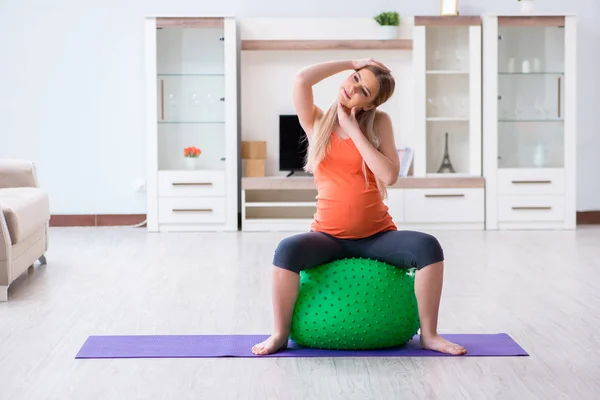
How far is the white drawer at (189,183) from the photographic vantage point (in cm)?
648

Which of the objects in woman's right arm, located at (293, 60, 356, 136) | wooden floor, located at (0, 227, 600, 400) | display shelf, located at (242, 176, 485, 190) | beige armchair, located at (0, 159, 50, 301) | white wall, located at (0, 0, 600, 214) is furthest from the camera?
white wall, located at (0, 0, 600, 214)

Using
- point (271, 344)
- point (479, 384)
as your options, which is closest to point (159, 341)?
point (271, 344)

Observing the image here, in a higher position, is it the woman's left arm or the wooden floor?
the woman's left arm

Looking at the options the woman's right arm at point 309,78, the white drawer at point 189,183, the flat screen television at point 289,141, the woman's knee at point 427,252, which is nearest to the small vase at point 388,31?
the flat screen television at point 289,141

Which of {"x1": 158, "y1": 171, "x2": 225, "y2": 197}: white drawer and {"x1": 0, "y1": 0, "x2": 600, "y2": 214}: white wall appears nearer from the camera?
{"x1": 158, "y1": 171, "x2": 225, "y2": 197}: white drawer

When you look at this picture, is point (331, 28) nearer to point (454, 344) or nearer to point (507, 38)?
point (507, 38)

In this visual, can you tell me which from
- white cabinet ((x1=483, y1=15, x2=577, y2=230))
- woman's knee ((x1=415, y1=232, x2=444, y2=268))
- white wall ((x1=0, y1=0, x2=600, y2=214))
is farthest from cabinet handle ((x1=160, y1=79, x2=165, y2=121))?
woman's knee ((x1=415, y1=232, x2=444, y2=268))

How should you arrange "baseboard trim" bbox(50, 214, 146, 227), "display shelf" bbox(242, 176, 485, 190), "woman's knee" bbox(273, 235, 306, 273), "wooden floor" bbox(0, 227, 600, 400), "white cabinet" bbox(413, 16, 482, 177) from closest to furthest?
"wooden floor" bbox(0, 227, 600, 400) < "woman's knee" bbox(273, 235, 306, 273) < "display shelf" bbox(242, 176, 485, 190) < "white cabinet" bbox(413, 16, 482, 177) < "baseboard trim" bbox(50, 214, 146, 227)

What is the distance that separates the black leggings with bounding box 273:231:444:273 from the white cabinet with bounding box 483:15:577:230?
383cm

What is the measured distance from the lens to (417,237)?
2766 mm

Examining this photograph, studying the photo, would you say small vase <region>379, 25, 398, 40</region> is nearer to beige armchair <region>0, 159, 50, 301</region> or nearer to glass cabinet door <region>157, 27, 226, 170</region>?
glass cabinet door <region>157, 27, 226, 170</region>

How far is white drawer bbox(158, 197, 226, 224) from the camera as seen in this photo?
255 inches

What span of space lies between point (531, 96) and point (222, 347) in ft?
14.3

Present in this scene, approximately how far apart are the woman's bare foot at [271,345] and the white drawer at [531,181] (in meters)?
4.02
